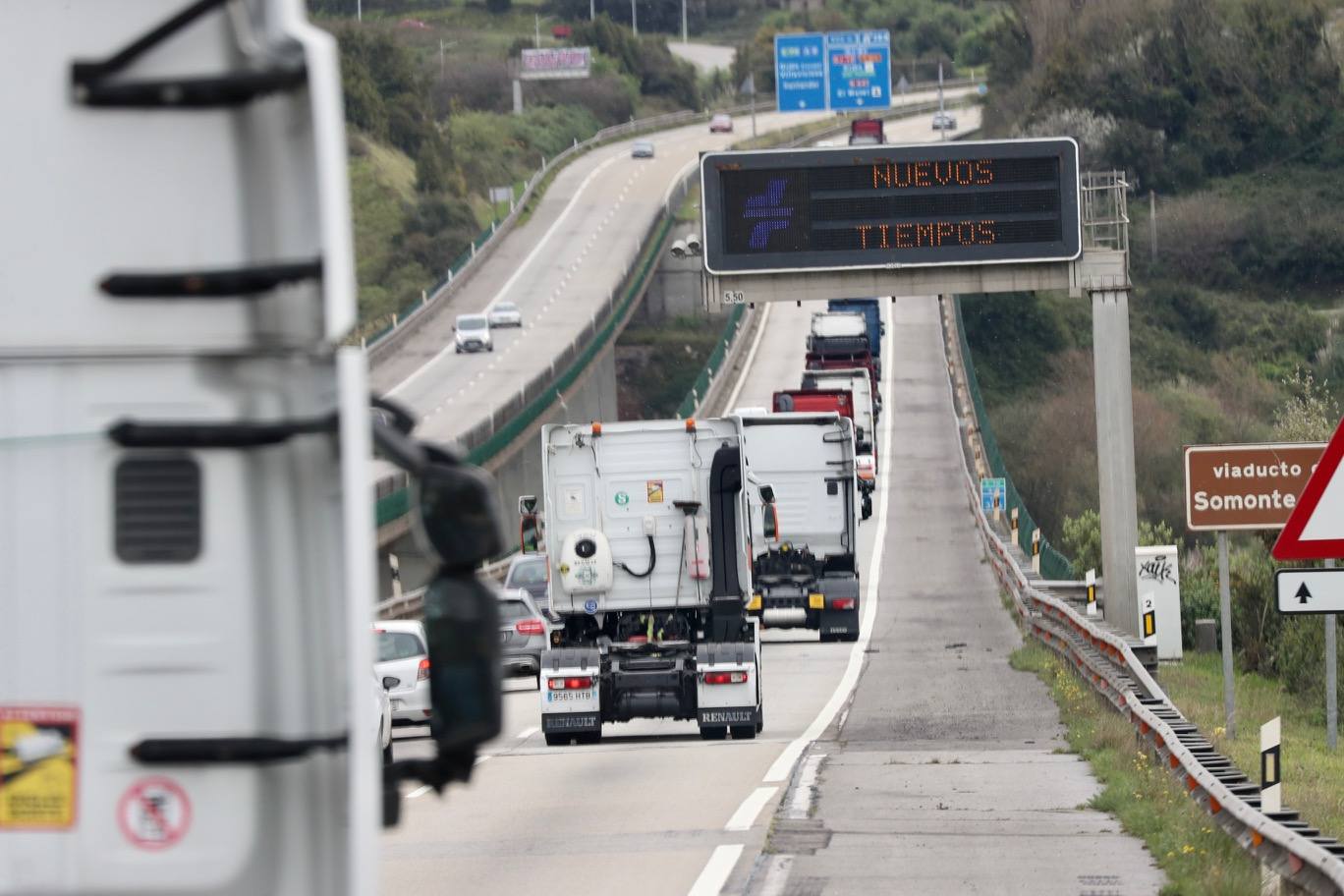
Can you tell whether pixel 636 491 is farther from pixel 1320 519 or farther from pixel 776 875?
pixel 1320 519

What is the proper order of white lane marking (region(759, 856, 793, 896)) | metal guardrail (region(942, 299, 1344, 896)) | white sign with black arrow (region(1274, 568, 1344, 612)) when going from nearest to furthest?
metal guardrail (region(942, 299, 1344, 896)) < white lane marking (region(759, 856, 793, 896)) < white sign with black arrow (region(1274, 568, 1344, 612))

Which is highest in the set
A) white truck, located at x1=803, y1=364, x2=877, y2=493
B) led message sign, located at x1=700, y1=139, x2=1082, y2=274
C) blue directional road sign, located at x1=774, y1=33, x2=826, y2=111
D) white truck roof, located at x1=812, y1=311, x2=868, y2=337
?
blue directional road sign, located at x1=774, y1=33, x2=826, y2=111

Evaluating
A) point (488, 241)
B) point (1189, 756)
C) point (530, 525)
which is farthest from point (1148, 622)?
point (488, 241)

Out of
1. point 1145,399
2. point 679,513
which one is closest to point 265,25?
point 679,513

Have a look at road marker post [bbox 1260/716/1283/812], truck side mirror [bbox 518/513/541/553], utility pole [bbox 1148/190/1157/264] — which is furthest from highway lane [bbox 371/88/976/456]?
road marker post [bbox 1260/716/1283/812]

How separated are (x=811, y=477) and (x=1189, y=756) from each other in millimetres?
21774

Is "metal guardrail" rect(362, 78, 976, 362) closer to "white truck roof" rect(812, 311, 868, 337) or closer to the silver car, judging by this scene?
"white truck roof" rect(812, 311, 868, 337)

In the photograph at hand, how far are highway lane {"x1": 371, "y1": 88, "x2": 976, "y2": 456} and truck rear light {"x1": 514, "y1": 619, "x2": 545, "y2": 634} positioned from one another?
2979 centimetres

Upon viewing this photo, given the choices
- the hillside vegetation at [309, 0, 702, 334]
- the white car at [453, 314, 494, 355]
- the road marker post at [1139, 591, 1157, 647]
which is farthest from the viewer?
the hillside vegetation at [309, 0, 702, 334]

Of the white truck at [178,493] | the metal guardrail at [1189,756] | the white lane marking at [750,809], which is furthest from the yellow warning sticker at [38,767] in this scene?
the white lane marking at [750,809]

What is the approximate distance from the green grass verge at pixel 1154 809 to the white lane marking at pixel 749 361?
46.8 metres

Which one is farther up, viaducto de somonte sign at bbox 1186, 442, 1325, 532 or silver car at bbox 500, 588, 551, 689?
viaducto de somonte sign at bbox 1186, 442, 1325, 532

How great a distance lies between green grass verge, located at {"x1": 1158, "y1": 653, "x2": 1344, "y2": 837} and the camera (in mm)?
13984

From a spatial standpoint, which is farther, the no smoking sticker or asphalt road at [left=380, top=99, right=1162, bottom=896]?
asphalt road at [left=380, top=99, right=1162, bottom=896]
